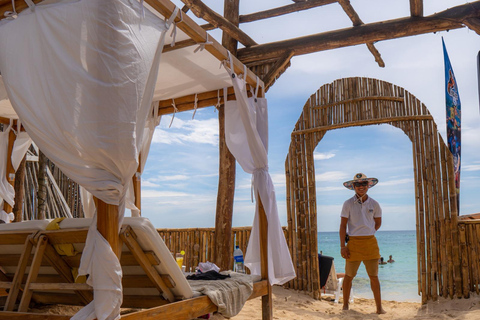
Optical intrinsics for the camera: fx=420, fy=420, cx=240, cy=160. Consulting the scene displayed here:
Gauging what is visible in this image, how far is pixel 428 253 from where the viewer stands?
17.1 feet

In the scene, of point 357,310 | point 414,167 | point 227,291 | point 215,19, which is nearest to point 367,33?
point 414,167

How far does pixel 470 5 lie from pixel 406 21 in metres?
0.70

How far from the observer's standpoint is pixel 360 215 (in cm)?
476

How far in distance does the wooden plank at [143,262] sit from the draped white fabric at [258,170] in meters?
1.24

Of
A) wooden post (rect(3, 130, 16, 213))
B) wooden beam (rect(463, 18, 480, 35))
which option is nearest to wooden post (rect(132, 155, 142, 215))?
wooden post (rect(3, 130, 16, 213))

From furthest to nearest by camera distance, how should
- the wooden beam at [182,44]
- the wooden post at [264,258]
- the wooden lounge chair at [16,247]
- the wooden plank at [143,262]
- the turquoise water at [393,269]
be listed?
the turquoise water at [393,269], the wooden post at [264,258], the wooden beam at [182,44], the wooden lounge chair at [16,247], the wooden plank at [143,262]

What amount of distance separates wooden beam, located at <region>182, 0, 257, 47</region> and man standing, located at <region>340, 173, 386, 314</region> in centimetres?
258

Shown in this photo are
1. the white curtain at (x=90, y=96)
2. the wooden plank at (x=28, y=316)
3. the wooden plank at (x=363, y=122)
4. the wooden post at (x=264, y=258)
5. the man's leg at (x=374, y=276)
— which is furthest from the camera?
the wooden plank at (x=363, y=122)

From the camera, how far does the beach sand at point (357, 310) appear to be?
4.43 m

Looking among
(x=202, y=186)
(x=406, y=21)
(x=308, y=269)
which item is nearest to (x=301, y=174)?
(x=308, y=269)

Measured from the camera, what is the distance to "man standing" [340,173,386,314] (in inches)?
184

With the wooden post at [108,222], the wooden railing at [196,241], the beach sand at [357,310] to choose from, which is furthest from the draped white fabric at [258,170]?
the wooden railing at [196,241]

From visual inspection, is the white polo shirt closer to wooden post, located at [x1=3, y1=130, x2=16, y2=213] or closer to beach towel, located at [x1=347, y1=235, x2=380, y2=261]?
beach towel, located at [x1=347, y1=235, x2=380, y2=261]

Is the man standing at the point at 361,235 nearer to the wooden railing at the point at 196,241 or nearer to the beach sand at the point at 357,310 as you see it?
the beach sand at the point at 357,310
